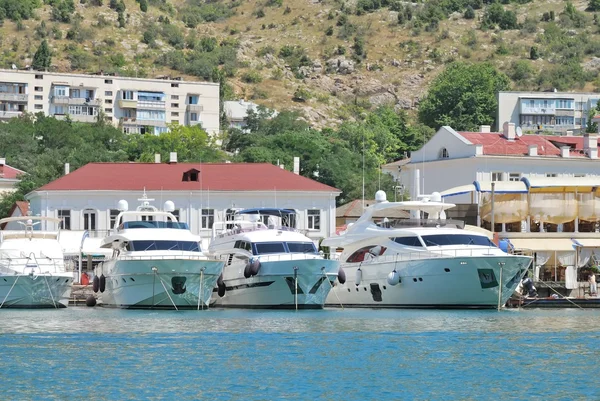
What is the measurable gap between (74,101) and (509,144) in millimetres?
81687

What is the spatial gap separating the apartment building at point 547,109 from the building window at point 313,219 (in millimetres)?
82582

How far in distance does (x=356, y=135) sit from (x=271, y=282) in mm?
100539

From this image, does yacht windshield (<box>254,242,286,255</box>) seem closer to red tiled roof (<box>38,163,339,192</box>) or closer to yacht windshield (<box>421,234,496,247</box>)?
yacht windshield (<box>421,234,496,247</box>)

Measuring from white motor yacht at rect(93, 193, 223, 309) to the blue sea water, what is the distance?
376 centimetres

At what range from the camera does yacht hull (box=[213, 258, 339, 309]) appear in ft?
224

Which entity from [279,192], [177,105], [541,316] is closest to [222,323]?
[541,316]

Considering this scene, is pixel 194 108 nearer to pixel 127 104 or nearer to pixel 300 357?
pixel 127 104

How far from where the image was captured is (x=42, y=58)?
629ft

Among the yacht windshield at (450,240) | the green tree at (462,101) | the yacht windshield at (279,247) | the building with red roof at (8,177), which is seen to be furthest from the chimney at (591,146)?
the green tree at (462,101)

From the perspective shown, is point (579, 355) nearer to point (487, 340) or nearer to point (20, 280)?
point (487, 340)

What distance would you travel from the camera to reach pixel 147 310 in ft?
223

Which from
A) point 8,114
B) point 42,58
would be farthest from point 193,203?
point 42,58

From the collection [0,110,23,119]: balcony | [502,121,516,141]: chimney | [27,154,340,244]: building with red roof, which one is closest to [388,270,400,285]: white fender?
[27,154,340,244]: building with red roof

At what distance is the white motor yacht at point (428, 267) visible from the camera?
67.1m
